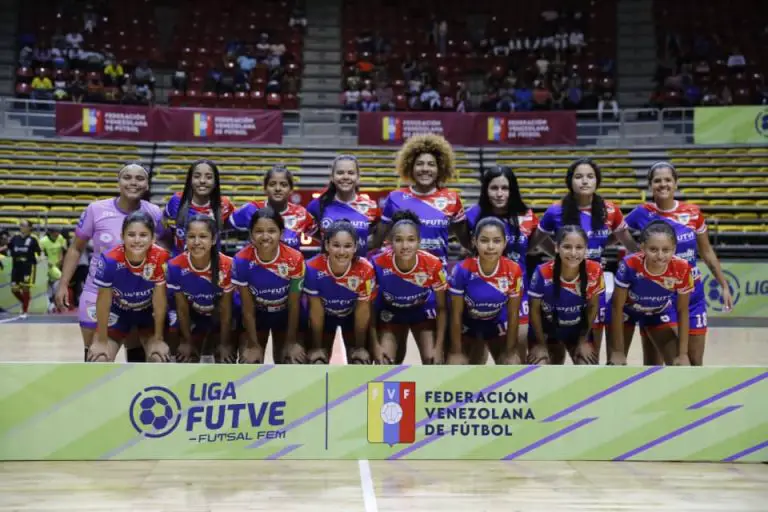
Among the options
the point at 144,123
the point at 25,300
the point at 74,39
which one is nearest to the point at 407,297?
the point at 25,300

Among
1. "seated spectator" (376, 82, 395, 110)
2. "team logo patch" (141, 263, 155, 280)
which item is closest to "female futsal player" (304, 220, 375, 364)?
"team logo patch" (141, 263, 155, 280)

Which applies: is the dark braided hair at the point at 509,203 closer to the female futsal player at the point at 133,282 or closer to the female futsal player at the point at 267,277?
the female futsal player at the point at 267,277

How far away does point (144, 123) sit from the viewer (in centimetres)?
1611

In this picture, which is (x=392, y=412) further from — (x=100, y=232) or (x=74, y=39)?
(x=74, y=39)

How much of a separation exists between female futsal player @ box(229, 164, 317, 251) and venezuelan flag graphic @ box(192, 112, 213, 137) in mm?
11039

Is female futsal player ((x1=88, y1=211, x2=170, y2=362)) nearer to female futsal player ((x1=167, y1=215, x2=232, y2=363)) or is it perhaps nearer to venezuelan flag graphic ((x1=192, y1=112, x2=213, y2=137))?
female futsal player ((x1=167, y1=215, x2=232, y2=363))

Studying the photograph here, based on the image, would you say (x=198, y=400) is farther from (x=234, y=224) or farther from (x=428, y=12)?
(x=428, y=12)

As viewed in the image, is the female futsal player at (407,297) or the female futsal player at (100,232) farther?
the female futsal player at (100,232)

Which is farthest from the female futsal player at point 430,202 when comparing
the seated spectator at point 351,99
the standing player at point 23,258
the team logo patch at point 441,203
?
the seated spectator at point 351,99

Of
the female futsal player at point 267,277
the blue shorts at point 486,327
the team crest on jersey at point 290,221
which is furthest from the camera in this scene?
the team crest on jersey at point 290,221

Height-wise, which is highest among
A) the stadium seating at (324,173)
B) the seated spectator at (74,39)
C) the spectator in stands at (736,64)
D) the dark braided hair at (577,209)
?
the seated spectator at (74,39)

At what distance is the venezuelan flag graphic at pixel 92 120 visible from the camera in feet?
52.5

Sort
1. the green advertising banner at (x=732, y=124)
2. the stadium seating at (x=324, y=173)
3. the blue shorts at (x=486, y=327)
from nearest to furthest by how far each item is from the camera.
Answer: the blue shorts at (x=486, y=327) < the stadium seating at (x=324, y=173) < the green advertising banner at (x=732, y=124)

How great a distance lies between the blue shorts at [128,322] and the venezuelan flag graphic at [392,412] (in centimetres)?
153
